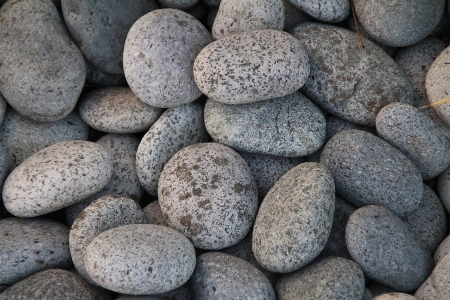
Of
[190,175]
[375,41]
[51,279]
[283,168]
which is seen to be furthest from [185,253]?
[375,41]

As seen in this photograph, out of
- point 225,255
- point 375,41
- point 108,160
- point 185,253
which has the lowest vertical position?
point 225,255

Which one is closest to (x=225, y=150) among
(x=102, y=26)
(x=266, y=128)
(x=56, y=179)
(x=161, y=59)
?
(x=266, y=128)

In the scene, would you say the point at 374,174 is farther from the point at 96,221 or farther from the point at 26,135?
the point at 26,135

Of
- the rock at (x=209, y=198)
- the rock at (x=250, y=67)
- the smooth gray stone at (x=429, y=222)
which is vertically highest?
the rock at (x=250, y=67)

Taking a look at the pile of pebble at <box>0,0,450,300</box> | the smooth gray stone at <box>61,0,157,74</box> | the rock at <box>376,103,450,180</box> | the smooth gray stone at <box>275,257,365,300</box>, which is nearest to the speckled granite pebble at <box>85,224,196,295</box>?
the pile of pebble at <box>0,0,450,300</box>

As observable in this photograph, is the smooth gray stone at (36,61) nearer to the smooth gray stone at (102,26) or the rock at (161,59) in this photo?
the smooth gray stone at (102,26)

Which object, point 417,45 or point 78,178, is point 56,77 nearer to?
point 78,178

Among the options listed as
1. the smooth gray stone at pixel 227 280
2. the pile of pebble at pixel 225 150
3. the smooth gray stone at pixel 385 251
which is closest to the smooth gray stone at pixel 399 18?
the pile of pebble at pixel 225 150
